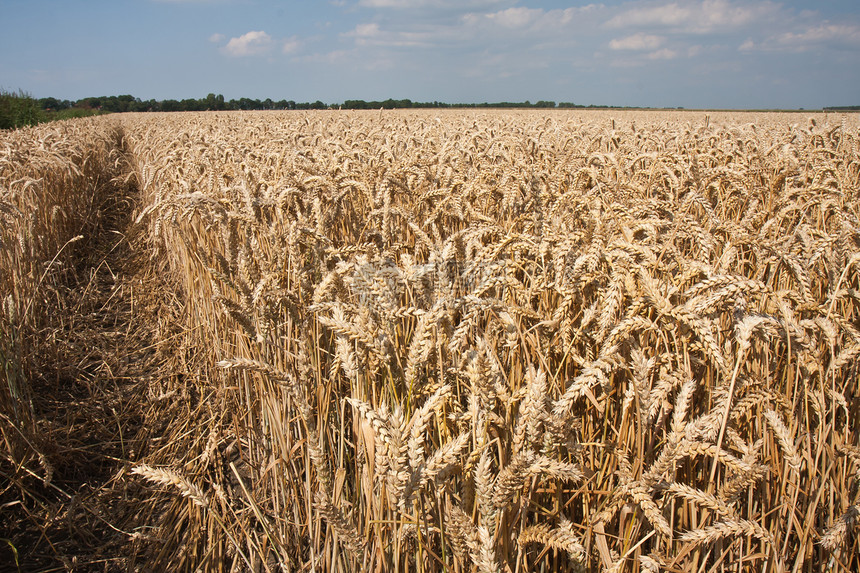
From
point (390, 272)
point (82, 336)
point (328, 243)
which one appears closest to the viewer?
point (390, 272)

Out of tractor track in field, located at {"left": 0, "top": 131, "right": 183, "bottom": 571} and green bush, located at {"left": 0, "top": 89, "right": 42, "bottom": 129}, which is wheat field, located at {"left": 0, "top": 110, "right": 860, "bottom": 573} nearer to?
tractor track in field, located at {"left": 0, "top": 131, "right": 183, "bottom": 571}

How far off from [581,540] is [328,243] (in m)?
1.53

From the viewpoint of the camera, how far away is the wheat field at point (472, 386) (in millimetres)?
1221

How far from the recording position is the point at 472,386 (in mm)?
1175

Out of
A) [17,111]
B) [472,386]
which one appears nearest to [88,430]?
[472,386]

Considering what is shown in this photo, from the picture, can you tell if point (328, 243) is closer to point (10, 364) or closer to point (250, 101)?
point (10, 364)

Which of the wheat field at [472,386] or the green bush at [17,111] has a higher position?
the green bush at [17,111]

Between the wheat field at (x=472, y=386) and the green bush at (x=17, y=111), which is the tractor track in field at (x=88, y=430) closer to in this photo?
the wheat field at (x=472, y=386)

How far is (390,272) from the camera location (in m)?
1.85

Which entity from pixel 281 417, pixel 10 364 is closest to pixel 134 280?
pixel 10 364

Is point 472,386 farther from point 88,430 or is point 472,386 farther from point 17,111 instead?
point 17,111

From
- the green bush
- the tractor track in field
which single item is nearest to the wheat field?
the tractor track in field

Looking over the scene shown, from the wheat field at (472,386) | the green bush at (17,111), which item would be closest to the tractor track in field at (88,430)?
the wheat field at (472,386)

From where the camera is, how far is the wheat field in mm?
1221
